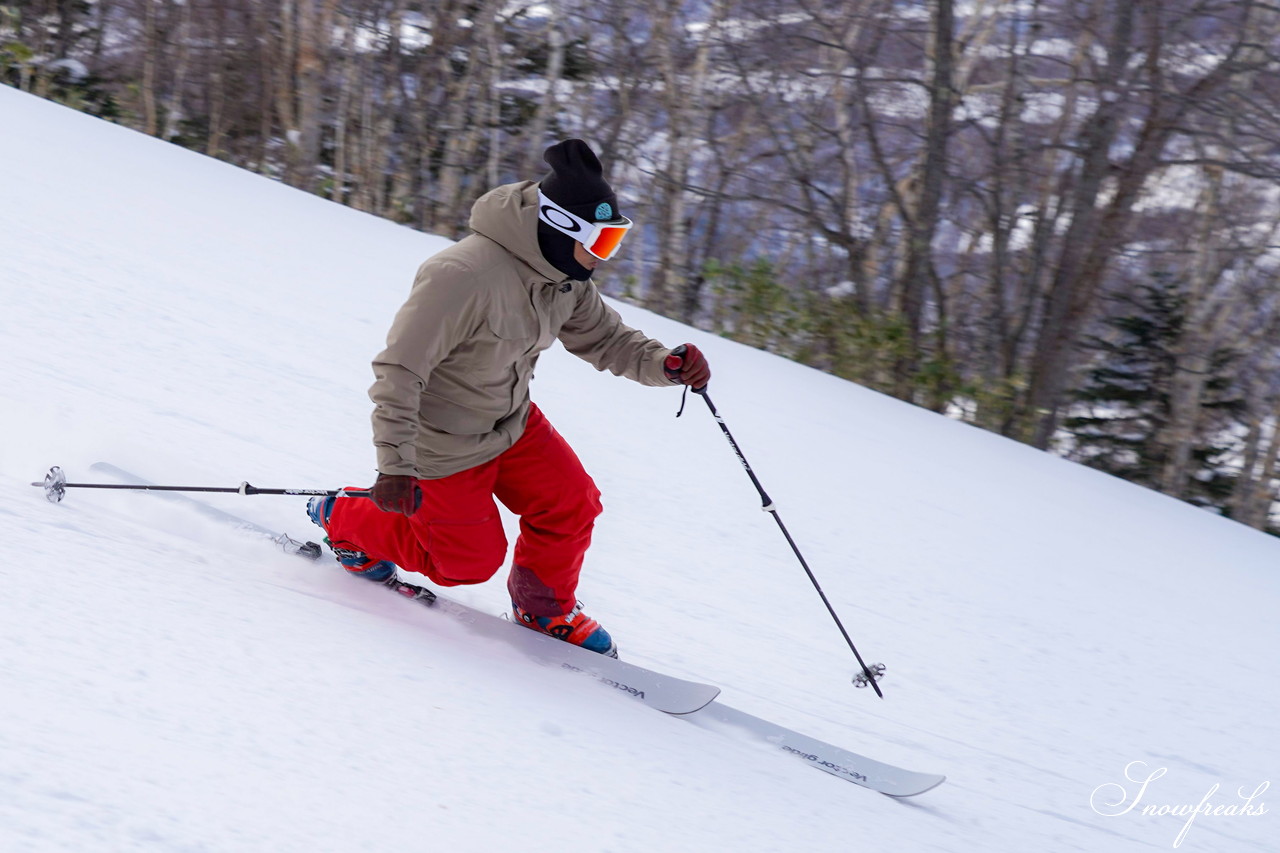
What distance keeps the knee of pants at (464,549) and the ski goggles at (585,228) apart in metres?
0.79

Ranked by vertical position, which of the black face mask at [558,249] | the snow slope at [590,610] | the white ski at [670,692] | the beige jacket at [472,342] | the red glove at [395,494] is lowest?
the white ski at [670,692]

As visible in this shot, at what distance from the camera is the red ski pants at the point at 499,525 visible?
2.62m

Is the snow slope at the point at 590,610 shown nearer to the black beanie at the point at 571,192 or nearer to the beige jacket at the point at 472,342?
the beige jacket at the point at 472,342

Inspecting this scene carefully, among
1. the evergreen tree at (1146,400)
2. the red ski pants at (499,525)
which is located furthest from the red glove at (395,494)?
the evergreen tree at (1146,400)

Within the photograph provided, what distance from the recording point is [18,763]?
1.28 m

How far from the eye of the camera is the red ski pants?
2619 mm

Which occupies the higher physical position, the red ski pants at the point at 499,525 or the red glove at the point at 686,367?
the red glove at the point at 686,367

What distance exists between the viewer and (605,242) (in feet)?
7.88

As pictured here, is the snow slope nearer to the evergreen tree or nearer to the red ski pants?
the red ski pants

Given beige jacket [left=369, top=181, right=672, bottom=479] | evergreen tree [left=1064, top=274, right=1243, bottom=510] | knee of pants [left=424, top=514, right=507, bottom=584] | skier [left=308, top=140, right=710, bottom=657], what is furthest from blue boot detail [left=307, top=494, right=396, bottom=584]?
evergreen tree [left=1064, top=274, right=1243, bottom=510]

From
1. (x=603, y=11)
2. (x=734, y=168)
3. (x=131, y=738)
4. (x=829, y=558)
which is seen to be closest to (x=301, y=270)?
(x=829, y=558)

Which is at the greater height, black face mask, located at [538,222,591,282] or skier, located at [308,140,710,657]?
black face mask, located at [538,222,591,282]

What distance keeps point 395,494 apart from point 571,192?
81cm

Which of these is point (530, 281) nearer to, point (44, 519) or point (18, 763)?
point (44, 519)
